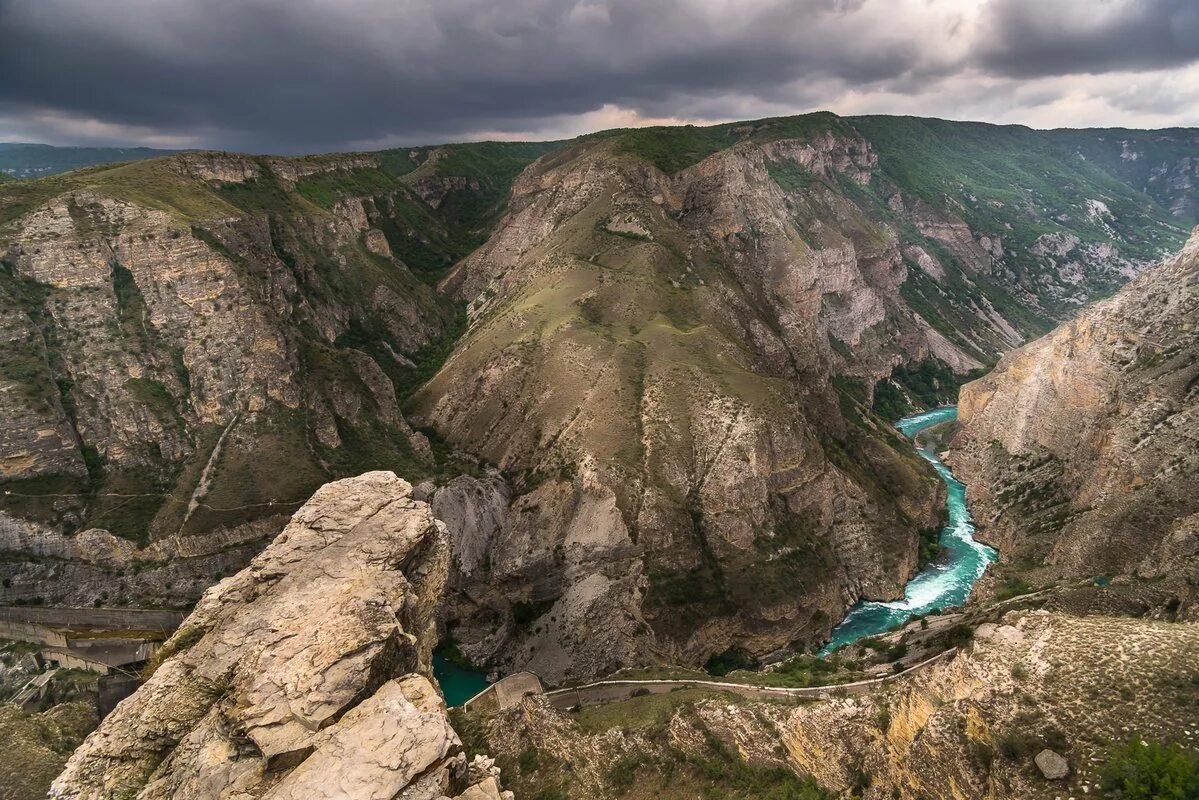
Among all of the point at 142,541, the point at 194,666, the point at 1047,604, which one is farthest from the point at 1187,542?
the point at 142,541

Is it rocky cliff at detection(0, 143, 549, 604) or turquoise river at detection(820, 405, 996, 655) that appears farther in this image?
turquoise river at detection(820, 405, 996, 655)

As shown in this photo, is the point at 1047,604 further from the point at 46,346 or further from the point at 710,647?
the point at 46,346

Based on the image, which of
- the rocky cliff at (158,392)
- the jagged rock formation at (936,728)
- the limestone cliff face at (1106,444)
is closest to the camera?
the jagged rock formation at (936,728)

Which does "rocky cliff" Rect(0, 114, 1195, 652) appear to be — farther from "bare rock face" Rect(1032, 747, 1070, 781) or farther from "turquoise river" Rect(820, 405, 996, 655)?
"bare rock face" Rect(1032, 747, 1070, 781)

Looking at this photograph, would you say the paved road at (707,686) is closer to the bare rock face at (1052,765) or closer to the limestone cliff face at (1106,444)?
the bare rock face at (1052,765)

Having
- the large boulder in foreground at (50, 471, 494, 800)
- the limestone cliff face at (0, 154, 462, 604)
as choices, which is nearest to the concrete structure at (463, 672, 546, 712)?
the large boulder in foreground at (50, 471, 494, 800)

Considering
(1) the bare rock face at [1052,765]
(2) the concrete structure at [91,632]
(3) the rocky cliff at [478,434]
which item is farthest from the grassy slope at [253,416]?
(1) the bare rock face at [1052,765]
